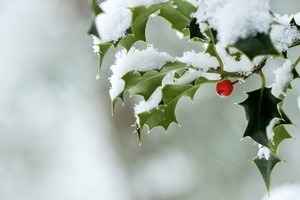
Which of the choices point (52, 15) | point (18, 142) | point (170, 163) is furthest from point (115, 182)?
point (52, 15)

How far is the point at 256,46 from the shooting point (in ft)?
2.15

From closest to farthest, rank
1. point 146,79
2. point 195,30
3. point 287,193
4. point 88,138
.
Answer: point 195,30 → point 146,79 → point 287,193 → point 88,138

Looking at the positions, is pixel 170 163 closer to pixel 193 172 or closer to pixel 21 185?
pixel 193 172

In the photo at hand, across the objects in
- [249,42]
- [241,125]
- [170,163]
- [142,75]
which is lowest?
[170,163]

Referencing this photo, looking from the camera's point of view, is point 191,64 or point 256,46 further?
point 191,64

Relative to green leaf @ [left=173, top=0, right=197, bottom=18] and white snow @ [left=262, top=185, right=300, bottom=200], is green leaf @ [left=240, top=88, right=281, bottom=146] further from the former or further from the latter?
white snow @ [left=262, top=185, right=300, bottom=200]

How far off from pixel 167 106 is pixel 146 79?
0.22ft

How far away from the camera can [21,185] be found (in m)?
6.18

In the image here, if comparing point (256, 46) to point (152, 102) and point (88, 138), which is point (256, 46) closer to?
point (152, 102)

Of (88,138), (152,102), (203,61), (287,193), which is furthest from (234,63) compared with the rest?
(88,138)

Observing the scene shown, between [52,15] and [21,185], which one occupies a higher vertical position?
[52,15]

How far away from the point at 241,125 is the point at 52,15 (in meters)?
2.02

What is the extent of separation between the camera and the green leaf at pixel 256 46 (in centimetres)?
65

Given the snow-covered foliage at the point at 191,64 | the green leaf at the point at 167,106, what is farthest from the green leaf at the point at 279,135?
the green leaf at the point at 167,106
